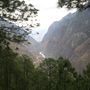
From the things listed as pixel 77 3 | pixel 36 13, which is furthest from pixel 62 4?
pixel 36 13

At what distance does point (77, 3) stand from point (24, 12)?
3686mm

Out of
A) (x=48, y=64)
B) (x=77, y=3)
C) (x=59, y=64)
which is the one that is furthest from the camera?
(x=48, y=64)

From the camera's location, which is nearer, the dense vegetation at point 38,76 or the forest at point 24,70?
the forest at point 24,70

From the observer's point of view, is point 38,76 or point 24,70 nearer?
point 38,76

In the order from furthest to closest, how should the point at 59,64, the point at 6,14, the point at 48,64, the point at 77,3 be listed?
the point at 48,64
the point at 59,64
the point at 6,14
the point at 77,3

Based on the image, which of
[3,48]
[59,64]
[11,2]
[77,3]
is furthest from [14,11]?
[59,64]

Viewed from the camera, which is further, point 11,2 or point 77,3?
point 11,2

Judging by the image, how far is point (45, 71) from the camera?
63.2 meters

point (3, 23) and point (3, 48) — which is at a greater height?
point (3, 23)

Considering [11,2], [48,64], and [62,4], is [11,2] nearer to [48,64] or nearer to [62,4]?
[62,4]

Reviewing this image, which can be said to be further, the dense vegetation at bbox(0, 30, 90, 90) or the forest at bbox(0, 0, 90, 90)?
the dense vegetation at bbox(0, 30, 90, 90)

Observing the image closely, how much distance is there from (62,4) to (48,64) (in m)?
49.9

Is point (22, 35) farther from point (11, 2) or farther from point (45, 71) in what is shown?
point (45, 71)

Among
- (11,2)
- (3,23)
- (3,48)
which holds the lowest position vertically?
(3,48)
